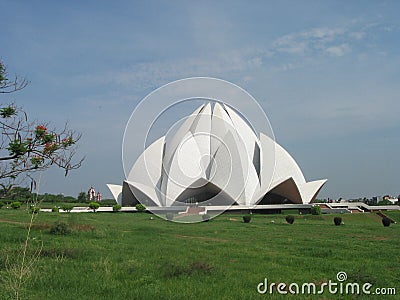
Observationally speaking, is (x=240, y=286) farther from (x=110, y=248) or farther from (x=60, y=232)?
(x=60, y=232)

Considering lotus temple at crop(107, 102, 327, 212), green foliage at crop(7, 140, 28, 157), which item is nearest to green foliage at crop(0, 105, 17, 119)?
green foliage at crop(7, 140, 28, 157)

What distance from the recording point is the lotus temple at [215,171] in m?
31.3

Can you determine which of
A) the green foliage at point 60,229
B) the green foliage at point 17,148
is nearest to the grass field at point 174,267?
the green foliage at point 60,229

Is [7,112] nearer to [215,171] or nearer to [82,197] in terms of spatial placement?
[215,171]

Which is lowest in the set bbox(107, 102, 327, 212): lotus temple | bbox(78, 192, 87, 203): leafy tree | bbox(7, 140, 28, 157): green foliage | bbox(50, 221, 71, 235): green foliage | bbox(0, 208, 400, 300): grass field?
bbox(0, 208, 400, 300): grass field

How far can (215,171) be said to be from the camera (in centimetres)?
3192

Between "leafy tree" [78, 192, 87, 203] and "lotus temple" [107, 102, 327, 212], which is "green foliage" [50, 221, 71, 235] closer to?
"lotus temple" [107, 102, 327, 212]

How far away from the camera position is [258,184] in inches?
1249

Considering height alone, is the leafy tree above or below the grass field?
above

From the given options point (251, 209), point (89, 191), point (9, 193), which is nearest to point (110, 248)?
point (9, 193)

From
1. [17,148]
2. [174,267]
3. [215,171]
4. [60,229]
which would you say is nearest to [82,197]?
[215,171]

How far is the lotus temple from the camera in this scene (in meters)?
31.3

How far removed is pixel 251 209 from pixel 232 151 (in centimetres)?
506

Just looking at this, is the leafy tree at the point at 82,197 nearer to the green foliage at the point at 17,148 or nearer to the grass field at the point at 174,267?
the grass field at the point at 174,267
